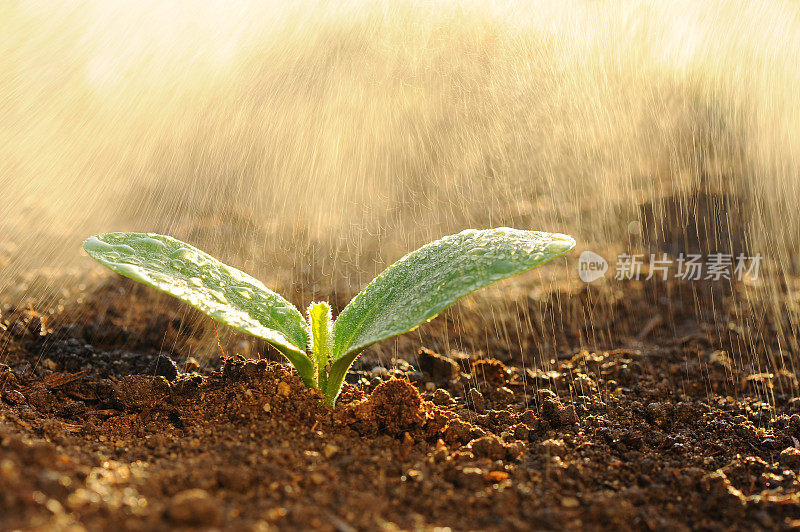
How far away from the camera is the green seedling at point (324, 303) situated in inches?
48.4

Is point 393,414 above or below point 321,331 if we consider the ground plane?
below

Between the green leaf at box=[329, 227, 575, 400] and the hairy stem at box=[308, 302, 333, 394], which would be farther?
the hairy stem at box=[308, 302, 333, 394]

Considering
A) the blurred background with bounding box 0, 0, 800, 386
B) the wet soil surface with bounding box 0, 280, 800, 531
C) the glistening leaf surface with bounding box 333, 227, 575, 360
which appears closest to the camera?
the wet soil surface with bounding box 0, 280, 800, 531

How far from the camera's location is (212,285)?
1397mm

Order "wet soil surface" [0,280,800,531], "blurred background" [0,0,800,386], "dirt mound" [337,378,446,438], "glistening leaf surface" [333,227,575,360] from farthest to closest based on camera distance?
"blurred background" [0,0,800,386] → "dirt mound" [337,378,446,438] → "glistening leaf surface" [333,227,575,360] → "wet soil surface" [0,280,800,531]

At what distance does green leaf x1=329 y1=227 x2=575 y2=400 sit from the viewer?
3.99 ft

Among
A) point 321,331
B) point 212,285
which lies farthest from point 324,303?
point 212,285

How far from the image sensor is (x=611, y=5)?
2670mm

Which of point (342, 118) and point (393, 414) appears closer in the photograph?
point (393, 414)

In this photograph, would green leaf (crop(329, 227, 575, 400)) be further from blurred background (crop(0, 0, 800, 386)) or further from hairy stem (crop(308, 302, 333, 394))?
blurred background (crop(0, 0, 800, 386))

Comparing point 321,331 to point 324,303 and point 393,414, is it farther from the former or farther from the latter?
point 393,414

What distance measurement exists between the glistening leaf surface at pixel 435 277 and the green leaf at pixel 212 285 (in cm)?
10

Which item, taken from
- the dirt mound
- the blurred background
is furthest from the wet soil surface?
the blurred background

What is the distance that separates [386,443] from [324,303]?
33cm
